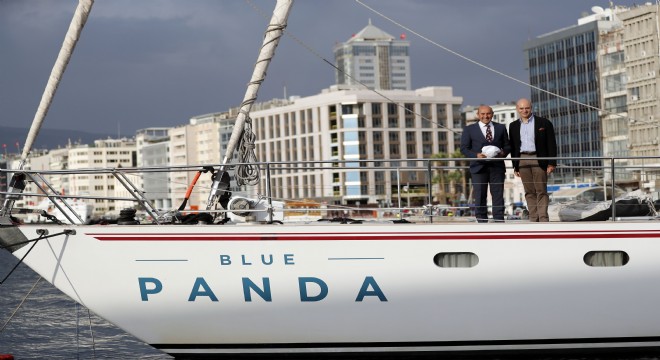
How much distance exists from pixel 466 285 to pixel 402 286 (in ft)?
A: 1.99

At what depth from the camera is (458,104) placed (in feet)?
528

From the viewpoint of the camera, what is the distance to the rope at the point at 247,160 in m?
11.4

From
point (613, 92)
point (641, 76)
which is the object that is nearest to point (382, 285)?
point (641, 76)

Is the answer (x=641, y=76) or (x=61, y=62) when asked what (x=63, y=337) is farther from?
(x=641, y=76)

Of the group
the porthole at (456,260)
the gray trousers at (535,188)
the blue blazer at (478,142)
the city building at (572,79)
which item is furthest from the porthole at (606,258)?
the city building at (572,79)

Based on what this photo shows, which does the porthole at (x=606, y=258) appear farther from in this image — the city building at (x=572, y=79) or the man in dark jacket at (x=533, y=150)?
the city building at (x=572, y=79)

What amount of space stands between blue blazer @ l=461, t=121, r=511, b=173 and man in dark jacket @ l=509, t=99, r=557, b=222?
8 centimetres

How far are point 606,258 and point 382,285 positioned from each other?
214 cm

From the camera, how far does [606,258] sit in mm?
10250

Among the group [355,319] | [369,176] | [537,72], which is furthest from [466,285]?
[369,176]

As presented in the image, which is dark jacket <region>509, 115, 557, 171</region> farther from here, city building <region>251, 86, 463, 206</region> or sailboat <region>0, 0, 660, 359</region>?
city building <region>251, 86, 463, 206</region>

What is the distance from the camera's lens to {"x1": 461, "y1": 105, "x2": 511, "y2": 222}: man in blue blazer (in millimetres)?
10984

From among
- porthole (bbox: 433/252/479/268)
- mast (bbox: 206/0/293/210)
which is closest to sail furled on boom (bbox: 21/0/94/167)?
mast (bbox: 206/0/293/210)

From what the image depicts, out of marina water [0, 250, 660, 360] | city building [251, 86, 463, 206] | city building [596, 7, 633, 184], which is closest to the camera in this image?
marina water [0, 250, 660, 360]
